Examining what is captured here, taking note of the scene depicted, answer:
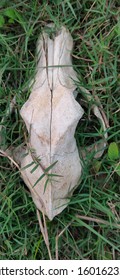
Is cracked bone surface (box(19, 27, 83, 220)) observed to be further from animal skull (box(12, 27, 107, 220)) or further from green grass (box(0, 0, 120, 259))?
green grass (box(0, 0, 120, 259))

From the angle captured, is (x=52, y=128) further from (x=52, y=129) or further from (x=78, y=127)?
(x=78, y=127)

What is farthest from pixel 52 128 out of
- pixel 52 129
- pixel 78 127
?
pixel 78 127

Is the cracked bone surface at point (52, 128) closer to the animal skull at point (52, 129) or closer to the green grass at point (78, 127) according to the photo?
the animal skull at point (52, 129)

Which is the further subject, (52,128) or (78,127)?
(78,127)

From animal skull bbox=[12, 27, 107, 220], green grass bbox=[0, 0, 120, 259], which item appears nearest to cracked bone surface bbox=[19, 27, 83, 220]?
animal skull bbox=[12, 27, 107, 220]
